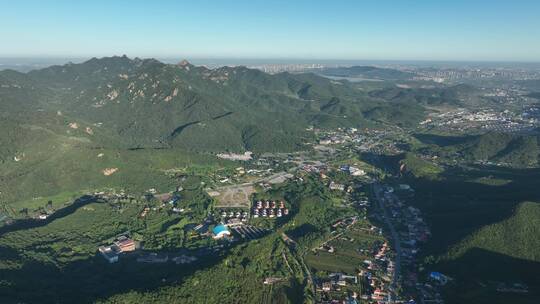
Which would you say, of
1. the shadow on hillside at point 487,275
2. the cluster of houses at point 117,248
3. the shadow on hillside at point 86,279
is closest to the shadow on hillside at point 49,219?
the shadow on hillside at point 86,279

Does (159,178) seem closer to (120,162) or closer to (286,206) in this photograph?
(120,162)

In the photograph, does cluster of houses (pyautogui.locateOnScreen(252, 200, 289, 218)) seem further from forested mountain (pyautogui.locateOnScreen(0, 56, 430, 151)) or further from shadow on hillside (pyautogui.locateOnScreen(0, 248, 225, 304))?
forested mountain (pyautogui.locateOnScreen(0, 56, 430, 151))

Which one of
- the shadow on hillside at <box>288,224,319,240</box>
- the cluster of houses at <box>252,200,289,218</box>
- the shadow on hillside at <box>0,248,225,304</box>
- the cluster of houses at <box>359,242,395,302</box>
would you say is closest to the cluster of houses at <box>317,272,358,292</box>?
the cluster of houses at <box>359,242,395,302</box>

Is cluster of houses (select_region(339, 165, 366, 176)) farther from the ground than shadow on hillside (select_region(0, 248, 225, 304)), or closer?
farther from the ground

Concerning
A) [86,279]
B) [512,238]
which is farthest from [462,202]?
[86,279]

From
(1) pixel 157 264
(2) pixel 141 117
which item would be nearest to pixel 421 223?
(1) pixel 157 264

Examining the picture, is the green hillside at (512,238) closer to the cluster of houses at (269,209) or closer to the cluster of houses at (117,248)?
the cluster of houses at (269,209)

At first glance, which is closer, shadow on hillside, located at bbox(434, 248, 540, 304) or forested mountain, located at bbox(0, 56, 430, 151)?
shadow on hillside, located at bbox(434, 248, 540, 304)
